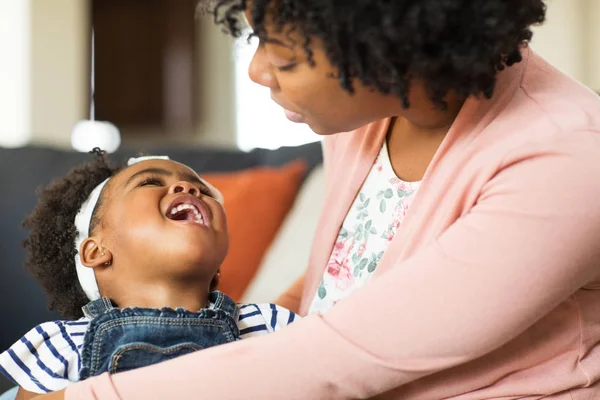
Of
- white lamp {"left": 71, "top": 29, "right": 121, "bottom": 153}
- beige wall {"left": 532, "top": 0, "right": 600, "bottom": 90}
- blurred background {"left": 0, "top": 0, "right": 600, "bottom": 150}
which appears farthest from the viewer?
blurred background {"left": 0, "top": 0, "right": 600, "bottom": 150}

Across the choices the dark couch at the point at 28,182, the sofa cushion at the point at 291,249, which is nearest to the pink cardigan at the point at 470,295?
the sofa cushion at the point at 291,249

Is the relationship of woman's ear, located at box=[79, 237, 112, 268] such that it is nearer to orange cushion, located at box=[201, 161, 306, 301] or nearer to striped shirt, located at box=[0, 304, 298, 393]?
striped shirt, located at box=[0, 304, 298, 393]

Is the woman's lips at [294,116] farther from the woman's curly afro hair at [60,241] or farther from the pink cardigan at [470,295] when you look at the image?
the woman's curly afro hair at [60,241]

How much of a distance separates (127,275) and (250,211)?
833mm

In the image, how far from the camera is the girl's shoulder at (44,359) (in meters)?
1.15

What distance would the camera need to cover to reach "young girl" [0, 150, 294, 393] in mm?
1154

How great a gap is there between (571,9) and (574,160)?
411 cm

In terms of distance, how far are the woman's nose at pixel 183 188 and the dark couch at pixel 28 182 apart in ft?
2.34

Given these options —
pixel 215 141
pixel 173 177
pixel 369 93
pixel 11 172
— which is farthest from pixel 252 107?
pixel 369 93

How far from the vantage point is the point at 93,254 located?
1.34 m

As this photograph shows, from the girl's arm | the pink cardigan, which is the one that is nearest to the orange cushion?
the girl's arm

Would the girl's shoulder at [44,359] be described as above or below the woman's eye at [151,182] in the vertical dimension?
below

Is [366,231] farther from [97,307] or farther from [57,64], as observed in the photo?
[57,64]

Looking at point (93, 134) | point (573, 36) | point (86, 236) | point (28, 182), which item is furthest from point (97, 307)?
point (93, 134)
